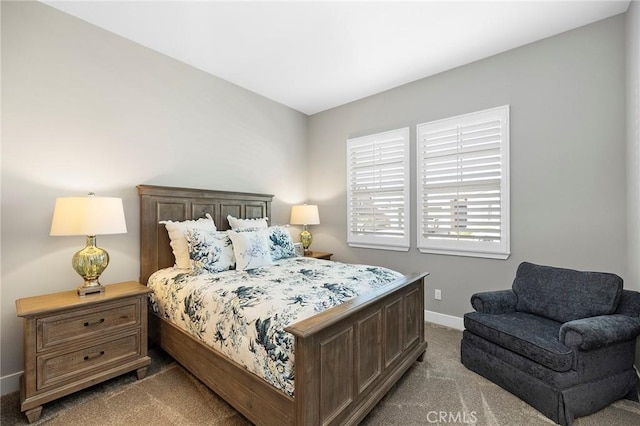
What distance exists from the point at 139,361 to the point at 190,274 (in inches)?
29.2

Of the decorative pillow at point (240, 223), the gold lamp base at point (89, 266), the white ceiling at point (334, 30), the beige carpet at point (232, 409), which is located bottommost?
the beige carpet at point (232, 409)

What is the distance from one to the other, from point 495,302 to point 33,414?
336cm

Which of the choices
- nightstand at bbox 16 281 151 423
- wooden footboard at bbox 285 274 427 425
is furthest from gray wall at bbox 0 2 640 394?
Answer: wooden footboard at bbox 285 274 427 425

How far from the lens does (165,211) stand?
2938 mm

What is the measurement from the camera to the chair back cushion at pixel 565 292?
207 centimetres

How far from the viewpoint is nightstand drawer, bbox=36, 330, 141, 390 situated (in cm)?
188

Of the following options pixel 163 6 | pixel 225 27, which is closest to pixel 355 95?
pixel 225 27

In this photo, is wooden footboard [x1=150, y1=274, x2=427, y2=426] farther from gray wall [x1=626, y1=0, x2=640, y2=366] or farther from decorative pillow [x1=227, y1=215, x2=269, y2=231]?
gray wall [x1=626, y1=0, x2=640, y2=366]

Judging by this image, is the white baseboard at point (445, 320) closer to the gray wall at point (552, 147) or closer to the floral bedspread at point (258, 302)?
the gray wall at point (552, 147)

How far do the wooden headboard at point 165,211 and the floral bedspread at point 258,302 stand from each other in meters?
0.18

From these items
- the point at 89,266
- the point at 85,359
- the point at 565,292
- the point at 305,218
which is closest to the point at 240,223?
the point at 305,218

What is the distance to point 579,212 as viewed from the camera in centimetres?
257

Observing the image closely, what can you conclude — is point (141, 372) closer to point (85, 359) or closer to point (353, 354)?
point (85, 359)

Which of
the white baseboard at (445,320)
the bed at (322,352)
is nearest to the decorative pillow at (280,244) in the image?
the bed at (322,352)
